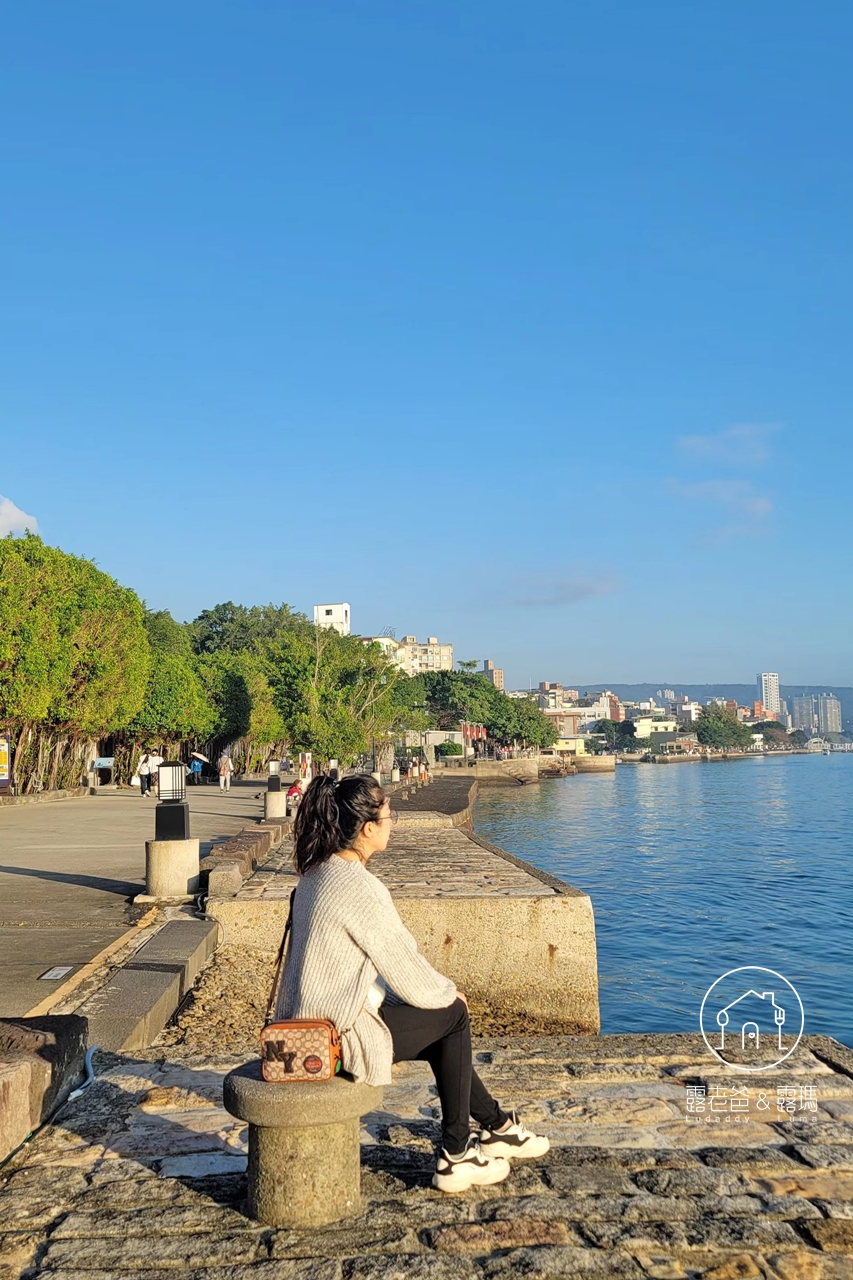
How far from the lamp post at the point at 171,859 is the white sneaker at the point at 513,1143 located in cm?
750

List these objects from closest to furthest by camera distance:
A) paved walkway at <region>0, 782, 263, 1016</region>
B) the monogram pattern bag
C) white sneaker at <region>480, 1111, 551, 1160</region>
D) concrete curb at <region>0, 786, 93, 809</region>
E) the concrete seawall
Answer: the monogram pattern bag, white sneaker at <region>480, 1111, 551, 1160</region>, paved walkway at <region>0, 782, 263, 1016</region>, the concrete seawall, concrete curb at <region>0, 786, 93, 809</region>

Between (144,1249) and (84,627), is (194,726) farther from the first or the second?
(144,1249)

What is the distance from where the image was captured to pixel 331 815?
4.01m

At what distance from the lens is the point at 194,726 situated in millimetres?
51719

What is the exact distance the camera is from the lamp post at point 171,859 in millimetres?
11367

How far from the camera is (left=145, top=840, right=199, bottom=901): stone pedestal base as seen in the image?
11359 millimetres

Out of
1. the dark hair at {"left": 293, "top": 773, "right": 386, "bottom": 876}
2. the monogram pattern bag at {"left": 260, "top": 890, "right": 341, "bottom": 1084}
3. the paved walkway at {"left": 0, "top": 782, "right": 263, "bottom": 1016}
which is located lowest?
the paved walkway at {"left": 0, "top": 782, "right": 263, "bottom": 1016}

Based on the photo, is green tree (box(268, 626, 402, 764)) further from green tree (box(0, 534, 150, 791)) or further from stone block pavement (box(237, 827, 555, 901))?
stone block pavement (box(237, 827, 555, 901))

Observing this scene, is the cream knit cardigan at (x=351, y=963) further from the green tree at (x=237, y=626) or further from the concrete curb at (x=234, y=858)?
the green tree at (x=237, y=626)

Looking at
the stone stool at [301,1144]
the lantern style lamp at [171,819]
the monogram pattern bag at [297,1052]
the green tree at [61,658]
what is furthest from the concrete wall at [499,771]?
the monogram pattern bag at [297,1052]

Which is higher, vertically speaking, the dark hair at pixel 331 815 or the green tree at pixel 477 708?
the green tree at pixel 477 708

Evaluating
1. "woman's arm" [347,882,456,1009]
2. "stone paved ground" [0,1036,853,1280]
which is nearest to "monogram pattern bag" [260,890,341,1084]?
"woman's arm" [347,882,456,1009]

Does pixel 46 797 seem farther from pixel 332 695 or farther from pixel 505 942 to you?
pixel 505 942

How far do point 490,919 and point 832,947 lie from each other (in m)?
12.8
